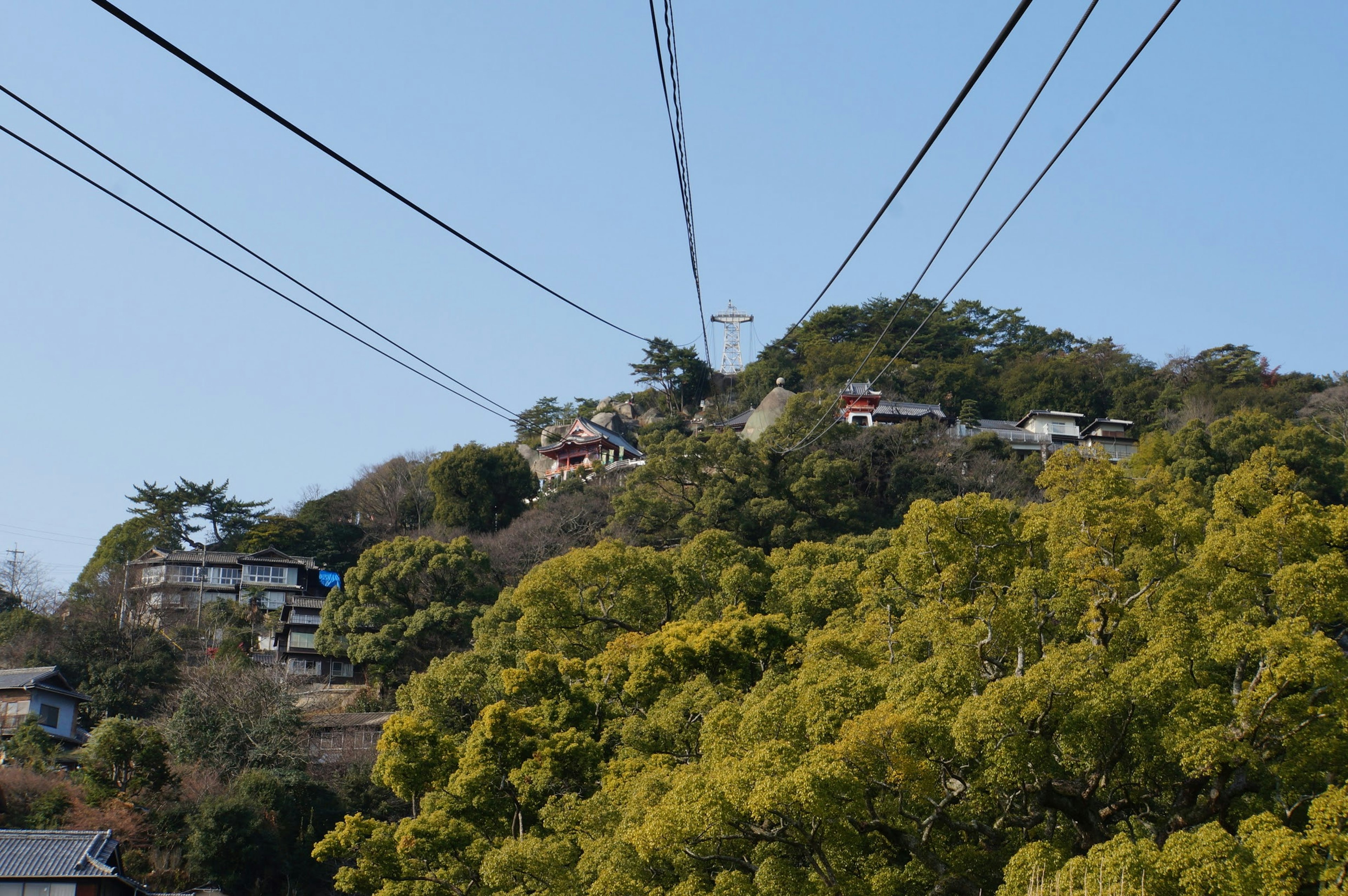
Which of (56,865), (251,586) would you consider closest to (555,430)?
(251,586)

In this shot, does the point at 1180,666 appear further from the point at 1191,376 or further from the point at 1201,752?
the point at 1191,376

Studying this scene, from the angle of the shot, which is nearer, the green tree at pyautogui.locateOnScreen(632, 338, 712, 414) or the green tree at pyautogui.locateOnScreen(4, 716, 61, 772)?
the green tree at pyautogui.locateOnScreen(4, 716, 61, 772)

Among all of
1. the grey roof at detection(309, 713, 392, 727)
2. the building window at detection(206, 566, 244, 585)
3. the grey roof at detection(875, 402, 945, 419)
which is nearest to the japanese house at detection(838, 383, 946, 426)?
the grey roof at detection(875, 402, 945, 419)

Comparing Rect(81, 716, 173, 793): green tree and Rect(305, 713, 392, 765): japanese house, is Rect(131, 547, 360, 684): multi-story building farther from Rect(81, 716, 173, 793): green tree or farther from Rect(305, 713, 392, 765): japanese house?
Rect(81, 716, 173, 793): green tree

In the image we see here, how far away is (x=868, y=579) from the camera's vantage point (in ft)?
64.2

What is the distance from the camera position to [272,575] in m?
37.4

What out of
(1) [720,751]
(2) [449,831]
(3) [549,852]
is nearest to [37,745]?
(2) [449,831]

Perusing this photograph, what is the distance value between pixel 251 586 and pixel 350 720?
1087 centimetres

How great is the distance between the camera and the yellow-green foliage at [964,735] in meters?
11.5

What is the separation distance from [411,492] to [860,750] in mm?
33423

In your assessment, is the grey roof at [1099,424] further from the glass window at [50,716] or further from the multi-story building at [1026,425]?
the glass window at [50,716]

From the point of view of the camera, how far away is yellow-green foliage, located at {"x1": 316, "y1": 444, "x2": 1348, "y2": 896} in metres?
11.5

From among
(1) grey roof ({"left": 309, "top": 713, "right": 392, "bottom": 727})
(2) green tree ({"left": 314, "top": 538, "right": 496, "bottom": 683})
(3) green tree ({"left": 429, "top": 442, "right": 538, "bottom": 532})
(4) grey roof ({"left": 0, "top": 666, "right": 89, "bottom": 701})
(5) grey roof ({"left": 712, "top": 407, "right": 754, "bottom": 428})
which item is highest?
(5) grey roof ({"left": 712, "top": 407, "right": 754, "bottom": 428})

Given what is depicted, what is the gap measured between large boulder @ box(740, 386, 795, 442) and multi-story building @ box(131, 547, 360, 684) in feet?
56.4
